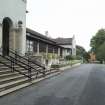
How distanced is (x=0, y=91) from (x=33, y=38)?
23.6 m

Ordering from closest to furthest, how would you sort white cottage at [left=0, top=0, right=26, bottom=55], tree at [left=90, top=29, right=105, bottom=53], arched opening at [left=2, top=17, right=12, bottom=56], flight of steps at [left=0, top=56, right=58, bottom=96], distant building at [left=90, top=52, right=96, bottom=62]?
flight of steps at [left=0, top=56, right=58, bottom=96], white cottage at [left=0, top=0, right=26, bottom=55], arched opening at [left=2, top=17, right=12, bottom=56], distant building at [left=90, top=52, right=96, bottom=62], tree at [left=90, top=29, right=105, bottom=53]

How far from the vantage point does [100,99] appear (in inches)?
478

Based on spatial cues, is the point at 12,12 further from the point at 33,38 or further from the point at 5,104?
the point at 5,104

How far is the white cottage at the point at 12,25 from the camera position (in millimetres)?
23778

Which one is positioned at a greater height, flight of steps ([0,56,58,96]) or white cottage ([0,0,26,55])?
white cottage ([0,0,26,55])

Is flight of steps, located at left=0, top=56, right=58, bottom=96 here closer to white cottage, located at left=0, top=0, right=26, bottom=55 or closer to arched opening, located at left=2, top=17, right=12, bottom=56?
white cottage, located at left=0, top=0, right=26, bottom=55

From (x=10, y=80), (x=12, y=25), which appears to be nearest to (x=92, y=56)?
(x=12, y=25)

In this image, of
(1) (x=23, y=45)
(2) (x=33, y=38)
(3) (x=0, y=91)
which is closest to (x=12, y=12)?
(1) (x=23, y=45)

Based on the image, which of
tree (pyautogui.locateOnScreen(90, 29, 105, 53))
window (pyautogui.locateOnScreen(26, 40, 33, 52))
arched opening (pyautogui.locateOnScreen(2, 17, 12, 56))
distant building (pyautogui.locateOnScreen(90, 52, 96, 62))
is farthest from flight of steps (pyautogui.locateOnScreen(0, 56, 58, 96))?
tree (pyautogui.locateOnScreen(90, 29, 105, 53))

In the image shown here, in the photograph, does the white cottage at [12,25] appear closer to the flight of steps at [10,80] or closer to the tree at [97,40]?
the flight of steps at [10,80]

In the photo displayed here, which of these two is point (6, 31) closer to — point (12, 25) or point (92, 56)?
point (12, 25)

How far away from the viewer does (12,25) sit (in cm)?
2591

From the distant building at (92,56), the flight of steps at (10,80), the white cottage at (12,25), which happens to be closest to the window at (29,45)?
the white cottage at (12,25)

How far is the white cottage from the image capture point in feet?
78.0
